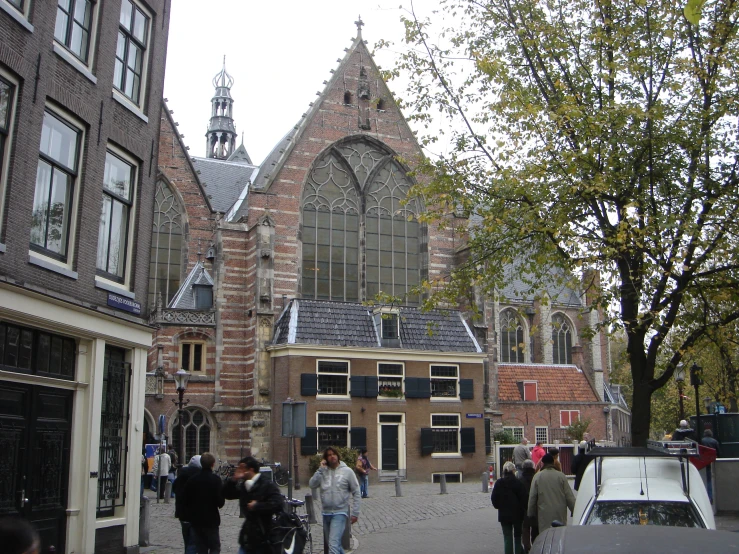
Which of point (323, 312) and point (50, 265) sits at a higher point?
point (323, 312)

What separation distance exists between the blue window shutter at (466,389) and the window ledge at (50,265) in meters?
22.0

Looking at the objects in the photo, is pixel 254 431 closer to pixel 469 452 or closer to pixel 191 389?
pixel 191 389

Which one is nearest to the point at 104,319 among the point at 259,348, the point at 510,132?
the point at 510,132

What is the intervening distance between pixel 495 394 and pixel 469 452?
159 inches

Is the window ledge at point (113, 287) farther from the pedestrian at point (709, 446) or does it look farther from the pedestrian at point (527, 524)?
the pedestrian at point (709, 446)

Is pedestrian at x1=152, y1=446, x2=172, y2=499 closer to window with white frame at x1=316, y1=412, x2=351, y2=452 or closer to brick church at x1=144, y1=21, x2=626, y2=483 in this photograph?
brick church at x1=144, y1=21, x2=626, y2=483

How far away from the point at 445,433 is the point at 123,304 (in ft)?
66.4

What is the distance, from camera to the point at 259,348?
3069 cm

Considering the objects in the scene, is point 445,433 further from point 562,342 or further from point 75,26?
point 562,342

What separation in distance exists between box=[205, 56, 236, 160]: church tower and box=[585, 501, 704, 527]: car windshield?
67.0 metres

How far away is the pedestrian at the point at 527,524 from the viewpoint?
451 inches

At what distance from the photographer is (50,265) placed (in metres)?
11.3

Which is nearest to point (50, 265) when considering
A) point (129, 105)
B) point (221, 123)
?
point (129, 105)

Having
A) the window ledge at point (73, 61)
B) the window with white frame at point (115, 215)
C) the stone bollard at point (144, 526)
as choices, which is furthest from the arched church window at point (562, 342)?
the window ledge at point (73, 61)
